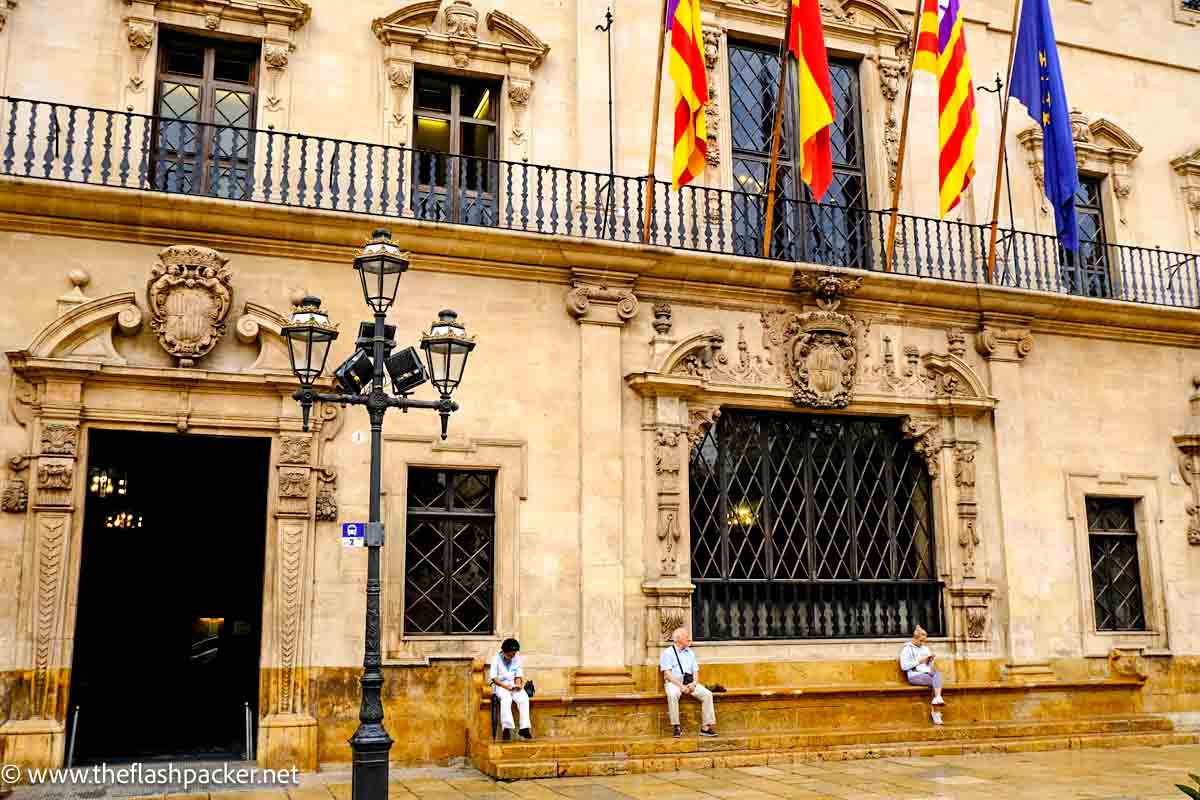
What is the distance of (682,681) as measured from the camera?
39.2 feet

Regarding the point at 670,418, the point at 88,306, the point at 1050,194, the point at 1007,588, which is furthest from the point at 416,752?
the point at 1050,194

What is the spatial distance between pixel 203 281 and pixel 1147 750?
455 inches

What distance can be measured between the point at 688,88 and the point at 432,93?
325cm

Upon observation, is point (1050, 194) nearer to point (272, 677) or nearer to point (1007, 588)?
point (1007, 588)

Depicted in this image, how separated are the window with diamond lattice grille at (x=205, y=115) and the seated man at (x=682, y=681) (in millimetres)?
6787

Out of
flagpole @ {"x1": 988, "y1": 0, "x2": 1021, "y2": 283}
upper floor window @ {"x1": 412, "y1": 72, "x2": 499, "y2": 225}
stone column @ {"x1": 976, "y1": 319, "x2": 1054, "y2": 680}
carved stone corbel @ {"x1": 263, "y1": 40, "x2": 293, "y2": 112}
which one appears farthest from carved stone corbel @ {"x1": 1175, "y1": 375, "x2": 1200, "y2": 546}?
carved stone corbel @ {"x1": 263, "y1": 40, "x2": 293, "y2": 112}

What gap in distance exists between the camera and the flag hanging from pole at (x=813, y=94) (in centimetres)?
1315

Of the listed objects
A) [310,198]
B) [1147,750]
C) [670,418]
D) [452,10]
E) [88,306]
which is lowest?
[1147,750]

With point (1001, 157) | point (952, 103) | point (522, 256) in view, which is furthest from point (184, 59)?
point (1001, 157)

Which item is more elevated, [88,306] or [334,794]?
[88,306]

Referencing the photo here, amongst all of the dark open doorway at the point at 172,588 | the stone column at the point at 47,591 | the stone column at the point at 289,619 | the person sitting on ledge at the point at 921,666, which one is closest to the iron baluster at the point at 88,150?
the stone column at the point at 47,591

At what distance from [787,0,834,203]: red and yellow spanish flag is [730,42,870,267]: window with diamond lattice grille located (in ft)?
2.91

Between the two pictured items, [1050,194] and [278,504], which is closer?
[278,504]

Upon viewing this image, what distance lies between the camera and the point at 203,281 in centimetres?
1161
